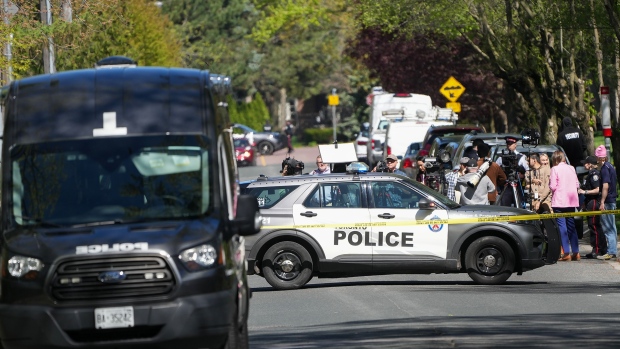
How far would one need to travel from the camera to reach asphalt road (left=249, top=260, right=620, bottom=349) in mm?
11328

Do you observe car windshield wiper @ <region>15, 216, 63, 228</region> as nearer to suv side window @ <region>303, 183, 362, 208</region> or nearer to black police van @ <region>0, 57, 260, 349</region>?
black police van @ <region>0, 57, 260, 349</region>

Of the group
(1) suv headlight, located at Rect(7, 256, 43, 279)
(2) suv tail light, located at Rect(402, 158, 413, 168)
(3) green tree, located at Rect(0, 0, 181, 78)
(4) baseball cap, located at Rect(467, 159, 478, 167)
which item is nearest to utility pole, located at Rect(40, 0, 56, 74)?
(3) green tree, located at Rect(0, 0, 181, 78)

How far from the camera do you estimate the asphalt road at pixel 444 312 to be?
11.3m

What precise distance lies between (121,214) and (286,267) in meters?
7.30

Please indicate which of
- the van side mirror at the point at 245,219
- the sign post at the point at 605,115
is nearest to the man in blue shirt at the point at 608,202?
the sign post at the point at 605,115

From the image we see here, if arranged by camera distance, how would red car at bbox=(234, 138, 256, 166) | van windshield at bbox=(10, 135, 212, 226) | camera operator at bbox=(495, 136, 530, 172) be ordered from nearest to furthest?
1. van windshield at bbox=(10, 135, 212, 226)
2. camera operator at bbox=(495, 136, 530, 172)
3. red car at bbox=(234, 138, 256, 166)

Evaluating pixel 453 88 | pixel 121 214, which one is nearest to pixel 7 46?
pixel 121 214

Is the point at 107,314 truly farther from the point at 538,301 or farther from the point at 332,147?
the point at 332,147

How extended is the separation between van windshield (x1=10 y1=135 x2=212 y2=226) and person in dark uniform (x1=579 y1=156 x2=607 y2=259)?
1153 centimetres

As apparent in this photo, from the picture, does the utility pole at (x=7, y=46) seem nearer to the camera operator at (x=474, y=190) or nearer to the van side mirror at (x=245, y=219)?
the camera operator at (x=474, y=190)

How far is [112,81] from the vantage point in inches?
406

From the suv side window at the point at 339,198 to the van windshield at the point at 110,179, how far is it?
7026 millimetres

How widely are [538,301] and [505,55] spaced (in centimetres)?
1972

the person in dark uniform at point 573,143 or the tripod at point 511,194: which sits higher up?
the person in dark uniform at point 573,143
